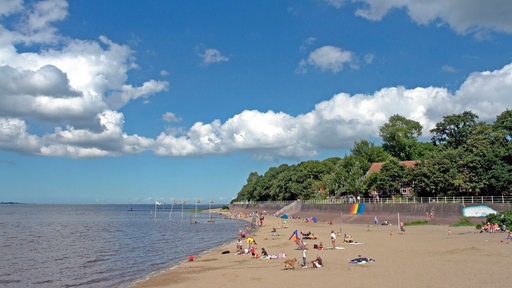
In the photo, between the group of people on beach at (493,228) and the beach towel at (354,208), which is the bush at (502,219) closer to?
the group of people on beach at (493,228)

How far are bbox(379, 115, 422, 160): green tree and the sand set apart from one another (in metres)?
75.8

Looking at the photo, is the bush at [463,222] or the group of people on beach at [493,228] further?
the bush at [463,222]

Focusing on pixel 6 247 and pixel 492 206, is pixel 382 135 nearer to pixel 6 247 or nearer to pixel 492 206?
pixel 492 206

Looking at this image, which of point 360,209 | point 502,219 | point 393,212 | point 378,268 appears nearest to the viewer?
point 378,268

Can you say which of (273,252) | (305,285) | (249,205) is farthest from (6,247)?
(249,205)

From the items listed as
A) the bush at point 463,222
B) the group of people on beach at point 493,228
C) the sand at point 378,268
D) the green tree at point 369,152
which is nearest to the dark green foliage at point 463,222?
the bush at point 463,222

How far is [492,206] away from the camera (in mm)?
52312

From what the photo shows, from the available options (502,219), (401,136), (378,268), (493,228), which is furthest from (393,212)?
(401,136)

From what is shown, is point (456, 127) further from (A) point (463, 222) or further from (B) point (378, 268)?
(B) point (378, 268)

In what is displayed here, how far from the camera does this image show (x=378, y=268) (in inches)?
1009

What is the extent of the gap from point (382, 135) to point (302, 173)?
941 inches

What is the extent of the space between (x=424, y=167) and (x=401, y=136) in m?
49.6

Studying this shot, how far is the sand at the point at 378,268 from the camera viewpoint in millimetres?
21891

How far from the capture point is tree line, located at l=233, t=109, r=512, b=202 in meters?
58.0
